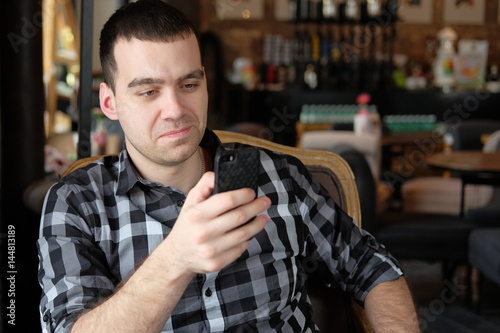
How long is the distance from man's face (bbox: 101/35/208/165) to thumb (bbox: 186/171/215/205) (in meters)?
0.31

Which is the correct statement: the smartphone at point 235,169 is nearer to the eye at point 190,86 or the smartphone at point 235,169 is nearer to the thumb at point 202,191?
the thumb at point 202,191

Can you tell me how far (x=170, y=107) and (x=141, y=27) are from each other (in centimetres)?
18

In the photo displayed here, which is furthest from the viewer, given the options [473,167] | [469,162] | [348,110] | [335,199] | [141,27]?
[348,110]

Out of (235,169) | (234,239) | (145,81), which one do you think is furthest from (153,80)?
(234,239)

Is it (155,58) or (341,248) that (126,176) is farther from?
(341,248)

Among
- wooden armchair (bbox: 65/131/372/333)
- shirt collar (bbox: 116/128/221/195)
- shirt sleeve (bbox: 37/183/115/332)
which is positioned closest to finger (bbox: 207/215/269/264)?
shirt sleeve (bbox: 37/183/115/332)

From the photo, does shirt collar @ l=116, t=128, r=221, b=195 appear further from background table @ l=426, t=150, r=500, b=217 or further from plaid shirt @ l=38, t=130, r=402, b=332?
background table @ l=426, t=150, r=500, b=217

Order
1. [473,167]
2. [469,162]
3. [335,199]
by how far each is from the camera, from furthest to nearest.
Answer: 1. [469,162]
2. [473,167]
3. [335,199]

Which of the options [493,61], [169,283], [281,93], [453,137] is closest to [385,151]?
[453,137]

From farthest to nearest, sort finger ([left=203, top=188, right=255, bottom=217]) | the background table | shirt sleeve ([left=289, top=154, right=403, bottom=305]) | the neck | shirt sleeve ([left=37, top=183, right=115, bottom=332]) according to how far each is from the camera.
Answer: the background table → shirt sleeve ([left=289, top=154, right=403, bottom=305]) → the neck → shirt sleeve ([left=37, top=183, right=115, bottom=332]) → finger ([left=203, top=188, right=255, bottom=217])

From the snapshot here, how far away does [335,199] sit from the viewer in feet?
5.18

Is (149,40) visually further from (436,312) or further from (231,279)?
(436,312)

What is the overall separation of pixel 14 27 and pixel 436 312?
2.51 m

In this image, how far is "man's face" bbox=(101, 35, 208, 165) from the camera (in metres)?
1.15
